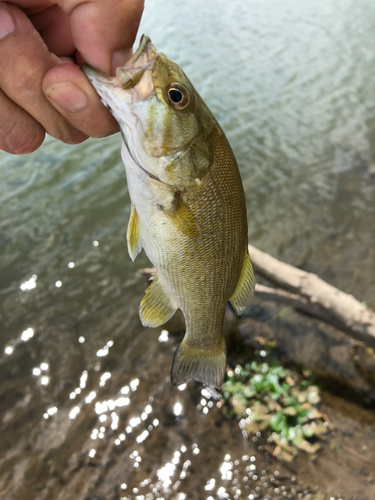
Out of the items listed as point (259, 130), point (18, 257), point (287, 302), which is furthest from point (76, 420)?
point (259, 130)

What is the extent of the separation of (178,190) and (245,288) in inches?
28.1

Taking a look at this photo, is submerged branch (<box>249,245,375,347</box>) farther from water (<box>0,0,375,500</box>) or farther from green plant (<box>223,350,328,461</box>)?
water (<box>0,0,375,500</box>)

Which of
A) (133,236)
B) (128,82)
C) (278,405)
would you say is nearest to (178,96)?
(128,82)

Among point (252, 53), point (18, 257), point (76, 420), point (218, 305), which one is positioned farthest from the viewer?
point (252, 53)

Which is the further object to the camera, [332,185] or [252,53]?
[252,53]

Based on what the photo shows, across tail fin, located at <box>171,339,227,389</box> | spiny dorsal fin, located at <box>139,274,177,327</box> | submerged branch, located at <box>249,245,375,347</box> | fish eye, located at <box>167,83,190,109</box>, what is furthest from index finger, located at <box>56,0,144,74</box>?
submerged branch, located at <box>249,245,375,347</box>

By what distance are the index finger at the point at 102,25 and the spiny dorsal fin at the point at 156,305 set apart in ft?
3.82

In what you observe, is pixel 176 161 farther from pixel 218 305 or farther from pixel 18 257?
pixel 18 257

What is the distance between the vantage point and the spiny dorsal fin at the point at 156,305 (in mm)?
2271

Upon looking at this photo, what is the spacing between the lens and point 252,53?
44.2 feet

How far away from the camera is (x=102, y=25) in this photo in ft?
5.20

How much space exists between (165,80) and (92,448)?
144 inches

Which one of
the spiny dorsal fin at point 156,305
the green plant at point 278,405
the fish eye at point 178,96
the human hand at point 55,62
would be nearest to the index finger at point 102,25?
the human hand at point 55,62

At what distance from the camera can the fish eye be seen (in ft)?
5.90
